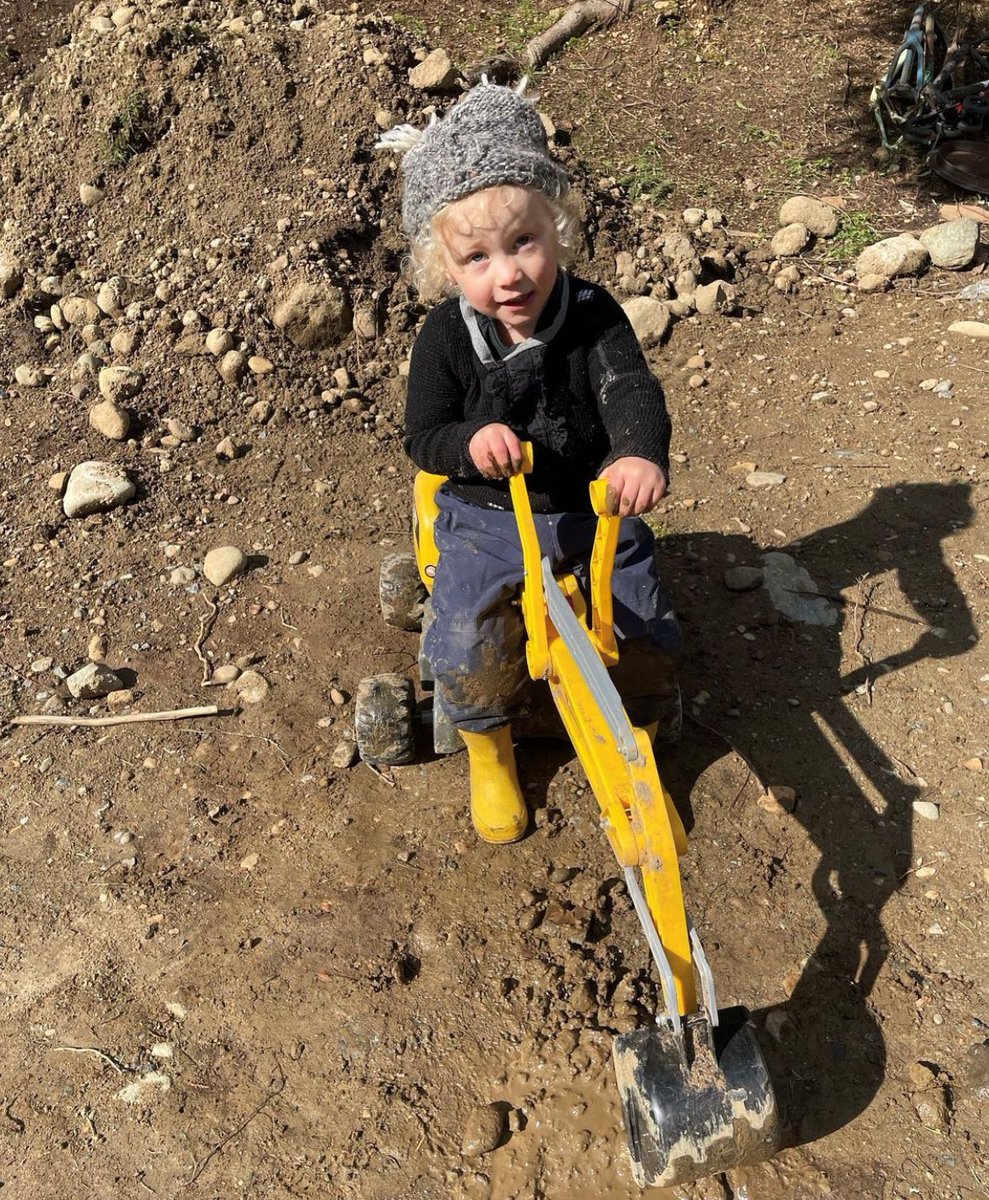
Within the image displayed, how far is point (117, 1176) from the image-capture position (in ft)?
6.62

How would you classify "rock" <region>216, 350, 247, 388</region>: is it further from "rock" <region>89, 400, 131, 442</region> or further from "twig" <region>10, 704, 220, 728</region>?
"twig" <region>10, 704, 220, 728</region>

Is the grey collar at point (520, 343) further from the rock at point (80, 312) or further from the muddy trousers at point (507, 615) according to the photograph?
the rock at point (80, 312)

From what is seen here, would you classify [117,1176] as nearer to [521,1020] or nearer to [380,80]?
[521,1020]

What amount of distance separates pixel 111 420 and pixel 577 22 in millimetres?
4339

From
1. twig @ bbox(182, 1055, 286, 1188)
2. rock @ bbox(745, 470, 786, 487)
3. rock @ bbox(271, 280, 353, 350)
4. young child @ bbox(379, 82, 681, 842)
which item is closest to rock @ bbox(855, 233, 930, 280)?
rock @ bbox(745, 470, 786, 487)

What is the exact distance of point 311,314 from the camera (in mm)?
4102

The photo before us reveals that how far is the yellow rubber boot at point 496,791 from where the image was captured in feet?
8.29

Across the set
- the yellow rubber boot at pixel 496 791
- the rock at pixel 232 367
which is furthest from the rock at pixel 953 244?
the yellow rubber boot at pixel 496 791

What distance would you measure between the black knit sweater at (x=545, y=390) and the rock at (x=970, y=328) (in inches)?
96.6

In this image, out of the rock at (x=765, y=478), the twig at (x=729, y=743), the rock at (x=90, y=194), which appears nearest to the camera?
the twig at (x=729, y=743)

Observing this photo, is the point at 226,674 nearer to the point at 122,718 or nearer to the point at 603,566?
the point at 122,718

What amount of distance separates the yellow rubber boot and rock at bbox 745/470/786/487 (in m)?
1.63

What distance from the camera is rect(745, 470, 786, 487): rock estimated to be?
11.9 feet

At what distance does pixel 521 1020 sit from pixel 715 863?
2.08 feet
